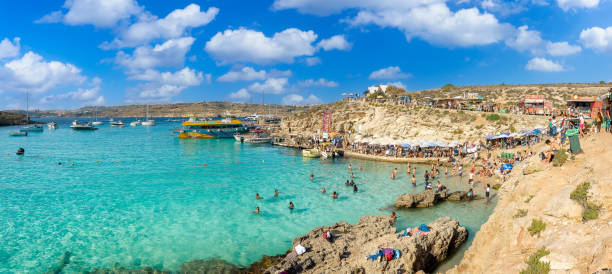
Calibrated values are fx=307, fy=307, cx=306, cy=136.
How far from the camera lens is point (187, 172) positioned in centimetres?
3216

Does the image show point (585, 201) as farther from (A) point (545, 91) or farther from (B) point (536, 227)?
(A) point (545, 91)

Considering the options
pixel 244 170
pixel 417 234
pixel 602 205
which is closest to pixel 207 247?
pixel 417 234

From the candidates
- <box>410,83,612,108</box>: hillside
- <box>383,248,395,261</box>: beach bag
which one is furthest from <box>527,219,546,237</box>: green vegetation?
<box>410,83,612,108</box>: hillside

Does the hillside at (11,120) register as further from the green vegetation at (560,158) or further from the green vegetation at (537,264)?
the green vegetation at (560,158)

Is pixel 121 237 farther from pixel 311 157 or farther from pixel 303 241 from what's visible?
pixel 311 157

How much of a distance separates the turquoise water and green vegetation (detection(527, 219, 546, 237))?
8.37 metres

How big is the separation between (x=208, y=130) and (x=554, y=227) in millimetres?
64693

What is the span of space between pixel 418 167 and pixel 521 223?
23328 mm

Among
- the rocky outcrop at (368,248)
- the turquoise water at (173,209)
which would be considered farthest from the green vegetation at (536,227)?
the turquoise water at (173,209)

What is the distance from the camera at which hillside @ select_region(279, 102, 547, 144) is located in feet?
121

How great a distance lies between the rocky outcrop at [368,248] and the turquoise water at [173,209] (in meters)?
2.43

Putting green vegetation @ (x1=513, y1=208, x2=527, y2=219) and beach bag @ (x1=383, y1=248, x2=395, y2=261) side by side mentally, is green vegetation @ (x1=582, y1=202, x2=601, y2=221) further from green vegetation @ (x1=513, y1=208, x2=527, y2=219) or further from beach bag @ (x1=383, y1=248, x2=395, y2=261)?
beach bag @ (x1=383, y1=248, x2=395, y2=261)

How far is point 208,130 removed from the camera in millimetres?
66500

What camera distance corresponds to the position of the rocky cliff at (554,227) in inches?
259
